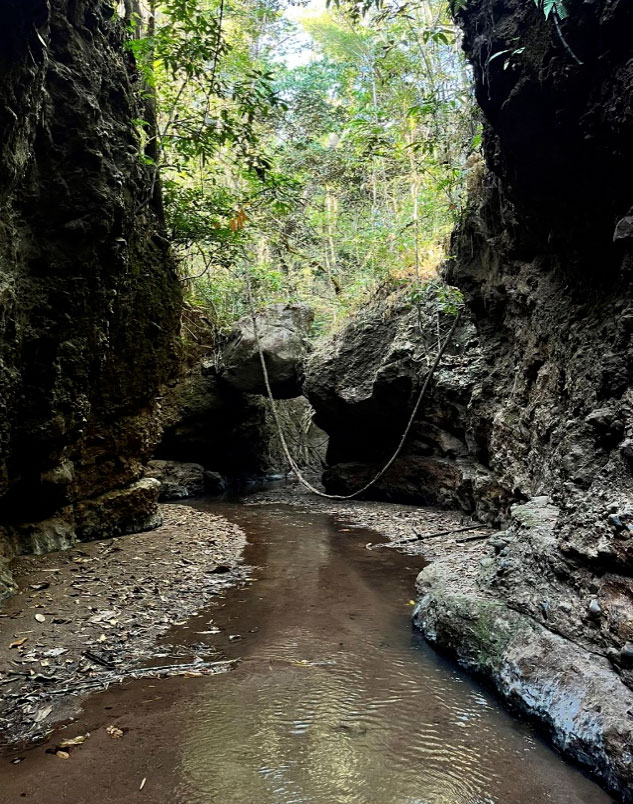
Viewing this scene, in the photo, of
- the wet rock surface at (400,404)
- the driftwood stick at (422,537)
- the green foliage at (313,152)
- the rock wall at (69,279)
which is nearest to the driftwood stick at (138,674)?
the rock wall at (69,279)

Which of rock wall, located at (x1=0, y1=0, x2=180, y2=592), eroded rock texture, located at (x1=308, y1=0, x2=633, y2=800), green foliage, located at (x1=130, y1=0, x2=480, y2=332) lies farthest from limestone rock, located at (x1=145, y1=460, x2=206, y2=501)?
eroded rock texture, located at (x1=308, y1=0, x2=633, y2=800)

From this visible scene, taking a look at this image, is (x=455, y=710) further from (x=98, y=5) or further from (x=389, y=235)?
(x=389, y=235)

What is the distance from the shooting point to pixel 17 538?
6273 mm

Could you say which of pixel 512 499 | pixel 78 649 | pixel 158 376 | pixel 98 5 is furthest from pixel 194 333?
pixel 78 649

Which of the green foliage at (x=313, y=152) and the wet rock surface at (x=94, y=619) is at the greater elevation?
the green foliage at (x=313, y=152)

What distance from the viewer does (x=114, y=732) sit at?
3.16 m

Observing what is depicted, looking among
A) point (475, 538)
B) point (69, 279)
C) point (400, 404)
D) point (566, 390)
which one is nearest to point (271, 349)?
point (400, 404)

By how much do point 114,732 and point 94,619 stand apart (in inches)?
66.9

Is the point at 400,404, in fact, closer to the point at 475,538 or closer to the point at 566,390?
the point at 475,538

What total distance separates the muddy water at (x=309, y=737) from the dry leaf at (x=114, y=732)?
0.03 m

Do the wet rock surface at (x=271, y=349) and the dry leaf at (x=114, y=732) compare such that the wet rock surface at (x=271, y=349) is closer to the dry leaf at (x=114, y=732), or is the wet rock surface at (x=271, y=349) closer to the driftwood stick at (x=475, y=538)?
the driftwood stick at (x=475, y=538)

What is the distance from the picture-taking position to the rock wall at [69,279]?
501 centimetres

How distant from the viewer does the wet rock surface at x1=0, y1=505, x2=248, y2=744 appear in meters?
3.53

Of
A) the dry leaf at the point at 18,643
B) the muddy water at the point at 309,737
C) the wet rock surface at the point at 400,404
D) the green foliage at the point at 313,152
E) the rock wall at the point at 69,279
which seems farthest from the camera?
the wet rock surface at the point at 400,404
